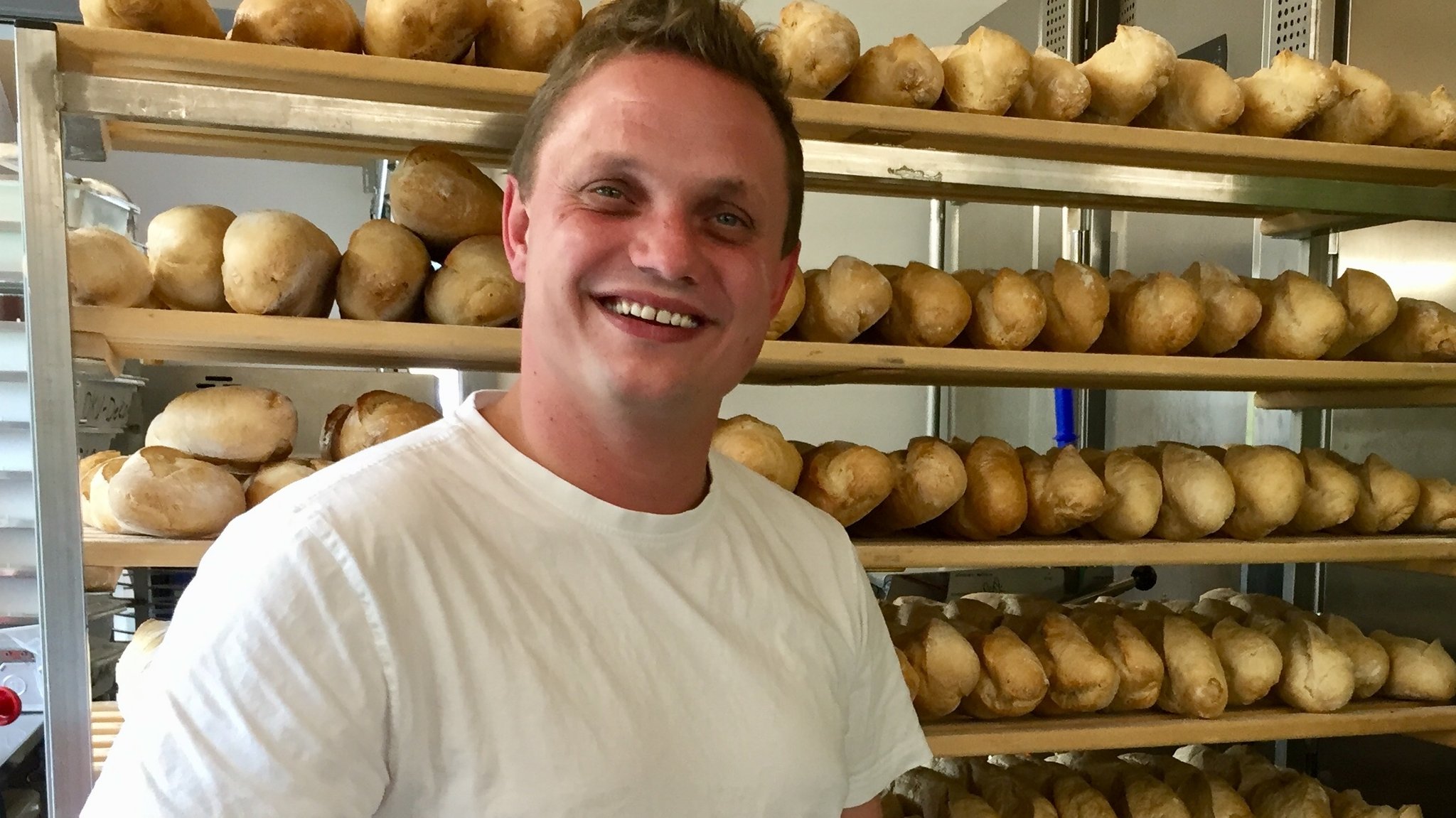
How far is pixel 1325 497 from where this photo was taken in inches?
77.6

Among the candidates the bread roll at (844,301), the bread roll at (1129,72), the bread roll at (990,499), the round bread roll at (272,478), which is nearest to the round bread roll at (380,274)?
the round bread roll at (272,478)

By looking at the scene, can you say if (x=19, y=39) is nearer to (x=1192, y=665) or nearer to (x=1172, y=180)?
(x=1172, y=180)

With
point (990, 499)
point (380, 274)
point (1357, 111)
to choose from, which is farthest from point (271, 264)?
point (1357, 111)

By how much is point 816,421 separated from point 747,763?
2746 millimetres

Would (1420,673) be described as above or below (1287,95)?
below

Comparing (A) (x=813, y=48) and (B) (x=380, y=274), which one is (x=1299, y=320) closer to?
(A) (x=813, y=48)

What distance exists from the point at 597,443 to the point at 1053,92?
116cm

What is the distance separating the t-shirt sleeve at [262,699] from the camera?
30.7 inches

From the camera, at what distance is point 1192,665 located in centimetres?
183

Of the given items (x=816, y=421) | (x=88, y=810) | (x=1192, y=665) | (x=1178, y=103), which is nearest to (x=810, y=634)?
(x=88, y=810)

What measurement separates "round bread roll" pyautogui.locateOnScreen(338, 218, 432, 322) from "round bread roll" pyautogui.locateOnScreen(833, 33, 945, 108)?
2.57ft

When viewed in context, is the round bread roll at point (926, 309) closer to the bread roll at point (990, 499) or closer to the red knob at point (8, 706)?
the bread roll at point (990, 499)

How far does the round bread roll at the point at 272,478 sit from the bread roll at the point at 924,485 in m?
1.00

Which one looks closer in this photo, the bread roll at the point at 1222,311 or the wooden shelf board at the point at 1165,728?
the wooden shelf board at the point at 1165,728
